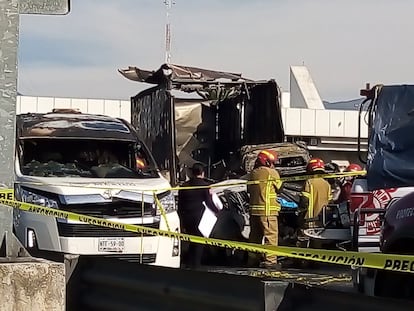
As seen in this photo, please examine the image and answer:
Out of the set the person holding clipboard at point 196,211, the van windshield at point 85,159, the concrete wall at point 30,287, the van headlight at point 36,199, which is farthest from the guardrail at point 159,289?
the person holding clipboard at point 196,211

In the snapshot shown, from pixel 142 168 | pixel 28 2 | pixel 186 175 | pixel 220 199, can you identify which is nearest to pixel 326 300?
pixel 28 2

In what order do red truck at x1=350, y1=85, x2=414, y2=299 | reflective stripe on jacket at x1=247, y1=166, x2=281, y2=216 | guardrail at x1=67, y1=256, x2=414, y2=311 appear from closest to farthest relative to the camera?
guardrail at x1=67, y1=256, x2=414, y2=311
red truck at x1=350, y1=85, x2=414, y2=299
reflective stripe on jacket at x1=247, y1=166, x2=281, y2=216

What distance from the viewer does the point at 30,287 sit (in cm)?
591

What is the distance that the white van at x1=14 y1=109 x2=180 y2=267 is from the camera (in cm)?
1063

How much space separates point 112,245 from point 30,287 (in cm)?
502

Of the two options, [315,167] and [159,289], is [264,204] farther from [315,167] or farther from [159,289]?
[159,289]

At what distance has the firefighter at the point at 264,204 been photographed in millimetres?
14344

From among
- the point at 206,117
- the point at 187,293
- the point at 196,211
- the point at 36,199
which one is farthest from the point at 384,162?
the point at 206,117

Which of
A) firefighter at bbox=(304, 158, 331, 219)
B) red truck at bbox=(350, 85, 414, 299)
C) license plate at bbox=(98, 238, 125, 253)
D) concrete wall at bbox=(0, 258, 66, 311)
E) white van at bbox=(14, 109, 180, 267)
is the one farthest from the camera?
firefighter at bbox=(304, 158, 331, 219)

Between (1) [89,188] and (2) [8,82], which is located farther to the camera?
(1) [89,188]

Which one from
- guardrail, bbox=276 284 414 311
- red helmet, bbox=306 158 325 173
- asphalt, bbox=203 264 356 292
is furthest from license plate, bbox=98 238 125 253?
guardrail, bbox=276 284 414 311

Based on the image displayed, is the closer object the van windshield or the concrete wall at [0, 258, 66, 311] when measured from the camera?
the concrete wall at [0, 258, 66, 311]

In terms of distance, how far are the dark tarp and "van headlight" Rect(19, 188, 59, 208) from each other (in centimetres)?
353

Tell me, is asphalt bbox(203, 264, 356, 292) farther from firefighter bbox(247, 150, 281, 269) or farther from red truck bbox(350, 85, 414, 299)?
red truck bbox(350, 85, 414, 299)
